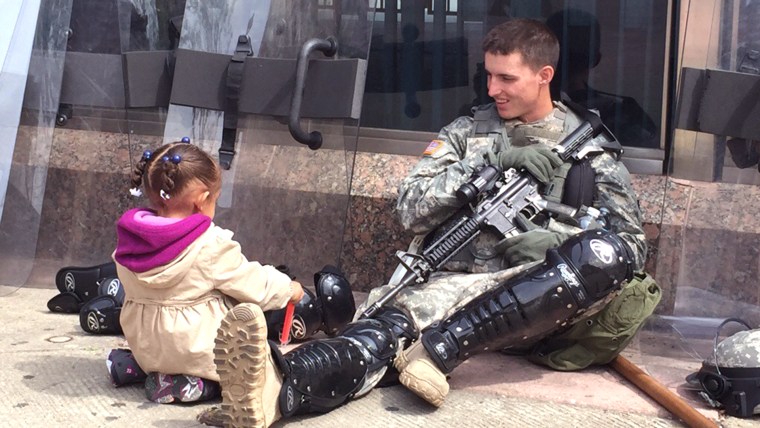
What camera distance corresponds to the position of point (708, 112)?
3.45 metres

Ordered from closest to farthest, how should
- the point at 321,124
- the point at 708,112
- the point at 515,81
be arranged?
the point at 708,112
the point at 515,81
the point at 321,124

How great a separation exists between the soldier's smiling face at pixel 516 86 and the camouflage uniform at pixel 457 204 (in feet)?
0.16

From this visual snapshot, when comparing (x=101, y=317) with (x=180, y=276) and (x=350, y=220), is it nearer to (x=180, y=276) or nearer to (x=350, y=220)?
(x=180, y=276)

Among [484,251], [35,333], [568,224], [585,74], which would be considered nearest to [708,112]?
[568,224]

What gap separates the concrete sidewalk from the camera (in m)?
2.99

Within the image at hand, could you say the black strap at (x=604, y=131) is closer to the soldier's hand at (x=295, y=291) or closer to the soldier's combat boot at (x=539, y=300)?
the soldier's combat boot at (x=539, y=300)

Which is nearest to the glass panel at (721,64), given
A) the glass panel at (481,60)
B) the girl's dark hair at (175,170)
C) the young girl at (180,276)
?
the glass panel at (481,60)

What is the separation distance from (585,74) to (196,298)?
90.6 inches

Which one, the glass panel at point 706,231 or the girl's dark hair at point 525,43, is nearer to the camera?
the glass panel at point 706,231

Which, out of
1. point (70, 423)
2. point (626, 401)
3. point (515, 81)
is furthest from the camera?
point (515, 81)

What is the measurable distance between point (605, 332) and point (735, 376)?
1.63 ft

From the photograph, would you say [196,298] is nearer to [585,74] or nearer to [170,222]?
[170,222]

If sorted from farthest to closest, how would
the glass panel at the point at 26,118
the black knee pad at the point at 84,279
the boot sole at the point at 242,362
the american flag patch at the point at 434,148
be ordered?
the glass panel at the point at 26,118 → the black knee pad at the point at 84,279 → the american flag patch at the point at 434,148 → the boot sole at the point at 242,362

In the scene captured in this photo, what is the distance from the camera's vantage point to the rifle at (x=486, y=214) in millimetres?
3518
